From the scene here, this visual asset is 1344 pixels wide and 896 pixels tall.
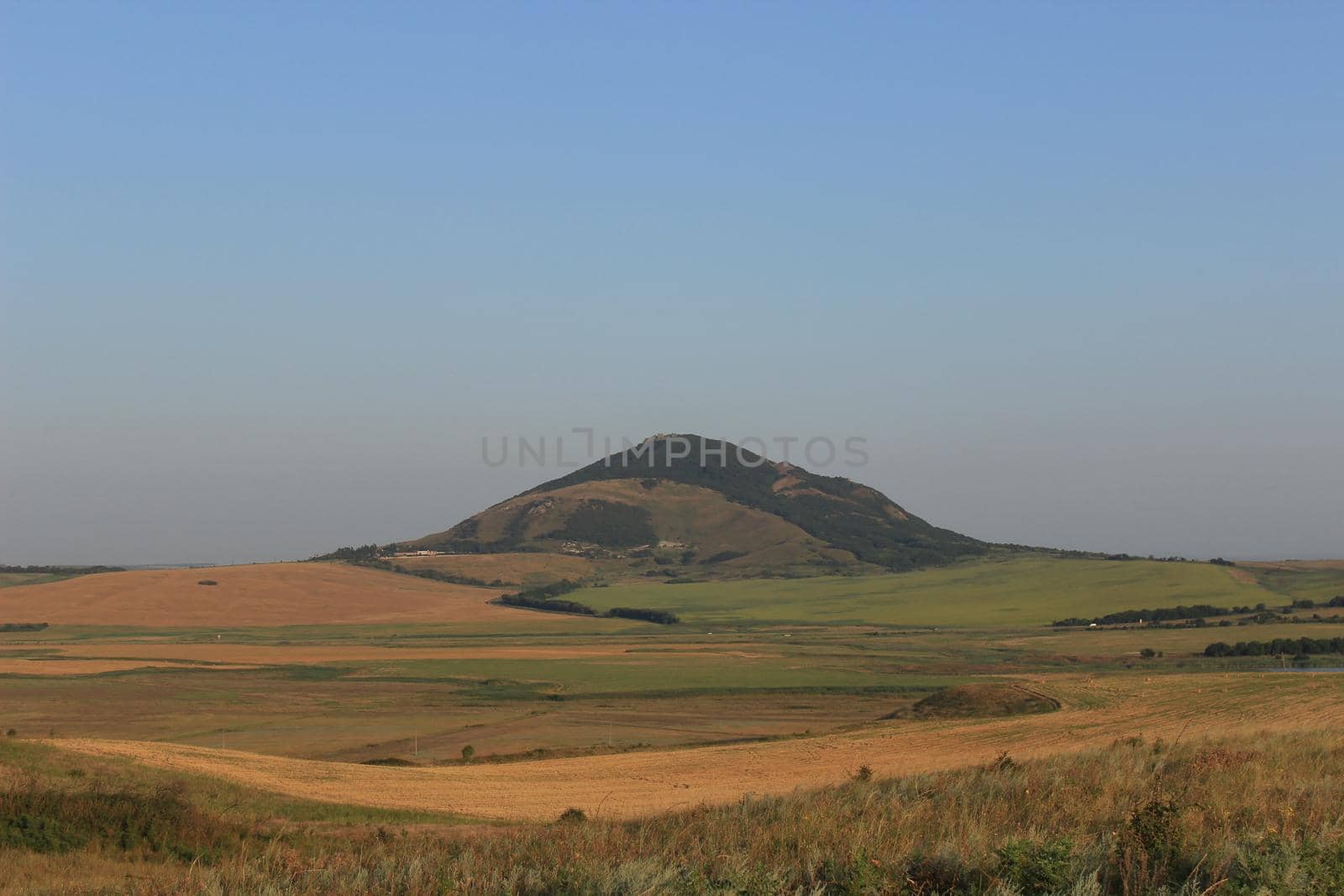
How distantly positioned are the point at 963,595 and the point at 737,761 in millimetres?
122727

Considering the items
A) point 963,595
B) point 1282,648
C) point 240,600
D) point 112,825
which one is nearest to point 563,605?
point 240,600

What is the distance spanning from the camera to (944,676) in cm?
7188

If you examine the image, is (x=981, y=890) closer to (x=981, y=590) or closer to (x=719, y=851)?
(x=719, y=851)

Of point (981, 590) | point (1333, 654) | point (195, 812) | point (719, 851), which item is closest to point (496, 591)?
point (981, 590)

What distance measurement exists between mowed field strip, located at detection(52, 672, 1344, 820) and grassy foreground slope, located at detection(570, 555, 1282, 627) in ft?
276

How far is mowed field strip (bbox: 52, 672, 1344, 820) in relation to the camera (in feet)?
87.4

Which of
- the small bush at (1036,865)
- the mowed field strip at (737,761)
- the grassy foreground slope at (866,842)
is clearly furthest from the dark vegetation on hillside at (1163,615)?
the small bush at (1036,865)

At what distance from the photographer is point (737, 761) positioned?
33594 mm

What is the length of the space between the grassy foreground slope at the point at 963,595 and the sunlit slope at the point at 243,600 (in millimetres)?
22265

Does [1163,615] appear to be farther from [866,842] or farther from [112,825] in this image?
[866,842]

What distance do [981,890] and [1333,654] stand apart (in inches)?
2968

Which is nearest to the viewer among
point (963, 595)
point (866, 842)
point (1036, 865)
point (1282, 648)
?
point (1036, 865)

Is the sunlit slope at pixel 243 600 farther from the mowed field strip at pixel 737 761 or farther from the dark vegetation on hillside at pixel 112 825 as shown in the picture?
the dark vegetation on hillside at pixel 112 825

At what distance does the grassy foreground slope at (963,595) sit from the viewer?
12625 cm
